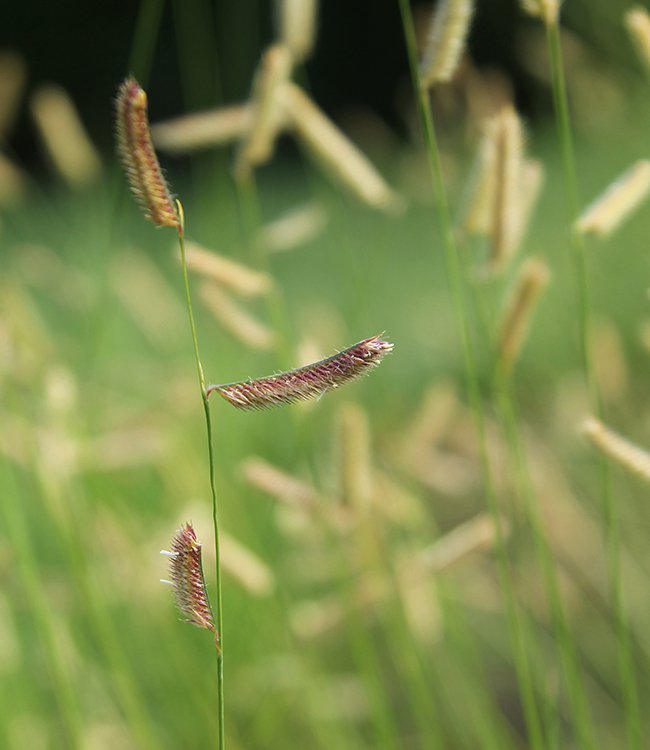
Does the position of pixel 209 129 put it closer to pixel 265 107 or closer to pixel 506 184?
pixel 265 107

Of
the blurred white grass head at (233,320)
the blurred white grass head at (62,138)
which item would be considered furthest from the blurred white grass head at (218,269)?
the blurred white grass head at (62,138)

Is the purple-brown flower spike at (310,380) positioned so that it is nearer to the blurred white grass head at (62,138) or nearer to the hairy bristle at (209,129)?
the hairy bristle at (209,129)

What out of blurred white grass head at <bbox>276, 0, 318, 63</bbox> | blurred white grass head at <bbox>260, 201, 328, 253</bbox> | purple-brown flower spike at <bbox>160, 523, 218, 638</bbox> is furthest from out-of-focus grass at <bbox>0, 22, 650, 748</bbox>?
purple-brown flower spike at <bbox>160, 523, 218, 638</bbox>

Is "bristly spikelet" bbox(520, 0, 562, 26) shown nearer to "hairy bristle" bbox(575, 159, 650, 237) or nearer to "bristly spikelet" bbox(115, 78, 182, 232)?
"hairy bristle" bbox(575, 159, 650, 237)

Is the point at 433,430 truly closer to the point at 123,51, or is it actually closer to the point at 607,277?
the point at 607,277

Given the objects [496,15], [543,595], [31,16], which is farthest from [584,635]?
[31,16]

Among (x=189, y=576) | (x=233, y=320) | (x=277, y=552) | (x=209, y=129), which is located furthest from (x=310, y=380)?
(x=277, y=552)
